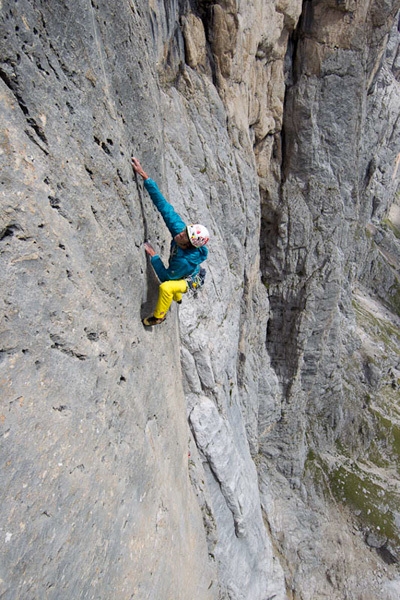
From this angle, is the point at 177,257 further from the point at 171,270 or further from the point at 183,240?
the point at 183,240

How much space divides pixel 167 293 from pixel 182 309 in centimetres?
633

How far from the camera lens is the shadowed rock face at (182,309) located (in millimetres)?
4766

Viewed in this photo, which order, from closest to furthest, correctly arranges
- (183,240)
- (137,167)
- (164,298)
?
(137,167) < (164,298) < (183,240)

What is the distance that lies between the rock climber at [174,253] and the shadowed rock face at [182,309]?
14.3 inches

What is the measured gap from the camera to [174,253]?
852cm

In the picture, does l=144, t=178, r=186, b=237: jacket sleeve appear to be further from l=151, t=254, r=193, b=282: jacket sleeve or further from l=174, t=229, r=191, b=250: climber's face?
l=151, t=254, r=193, b=282: jacket sleeve

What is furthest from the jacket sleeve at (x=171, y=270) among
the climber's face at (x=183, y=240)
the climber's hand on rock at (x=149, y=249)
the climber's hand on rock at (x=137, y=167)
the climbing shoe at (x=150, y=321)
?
the climber's hand on rock at (x=137, y=167)

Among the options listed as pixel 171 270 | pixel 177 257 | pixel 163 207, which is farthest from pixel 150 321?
pixel 163 207

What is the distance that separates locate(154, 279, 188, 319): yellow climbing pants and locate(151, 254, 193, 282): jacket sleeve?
0.50 feet

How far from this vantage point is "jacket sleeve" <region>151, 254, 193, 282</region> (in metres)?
8.31

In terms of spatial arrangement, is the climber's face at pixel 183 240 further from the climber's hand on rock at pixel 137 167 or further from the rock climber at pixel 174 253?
the climber's hand on rock at pixel 137 167

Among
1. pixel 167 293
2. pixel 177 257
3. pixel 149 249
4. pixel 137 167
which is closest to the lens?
pixel 137 167

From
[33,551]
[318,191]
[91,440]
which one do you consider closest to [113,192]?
Answer: [91,440]

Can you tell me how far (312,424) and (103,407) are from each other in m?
40.4
